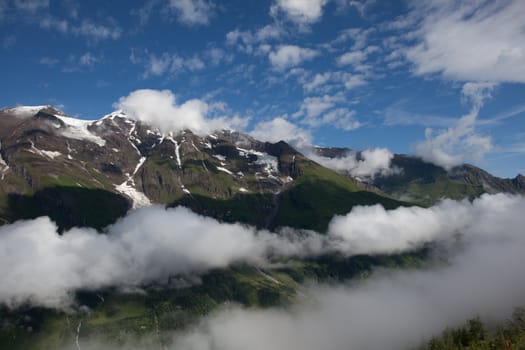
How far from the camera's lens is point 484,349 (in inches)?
7692

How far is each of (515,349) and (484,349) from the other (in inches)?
514

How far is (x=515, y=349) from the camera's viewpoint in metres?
186
